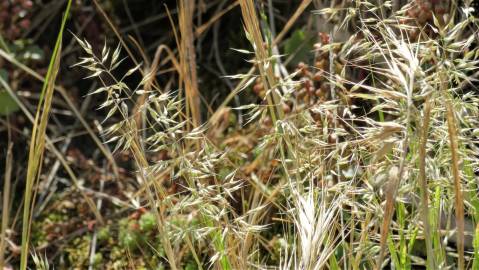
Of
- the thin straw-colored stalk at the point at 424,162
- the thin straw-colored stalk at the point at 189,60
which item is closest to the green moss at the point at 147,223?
the thin straw-colored stalk at the point at 189,60

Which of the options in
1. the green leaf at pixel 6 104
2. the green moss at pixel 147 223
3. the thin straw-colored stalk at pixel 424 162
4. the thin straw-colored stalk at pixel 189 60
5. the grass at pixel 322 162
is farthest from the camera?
the green leaf at pixel 6 104

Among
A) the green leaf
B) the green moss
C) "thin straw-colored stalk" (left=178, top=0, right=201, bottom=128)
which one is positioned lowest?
the green moss

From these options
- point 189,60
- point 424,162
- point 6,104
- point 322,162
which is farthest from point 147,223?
point 424,162

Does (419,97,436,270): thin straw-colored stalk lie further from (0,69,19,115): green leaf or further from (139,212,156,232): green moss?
(0,69,19,115): green leaf

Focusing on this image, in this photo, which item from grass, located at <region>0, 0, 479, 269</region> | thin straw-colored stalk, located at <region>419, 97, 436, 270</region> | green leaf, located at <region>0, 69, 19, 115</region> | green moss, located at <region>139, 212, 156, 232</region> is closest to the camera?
thin straw-colored stalk, located at <region>419, 97, 436, 270</region>

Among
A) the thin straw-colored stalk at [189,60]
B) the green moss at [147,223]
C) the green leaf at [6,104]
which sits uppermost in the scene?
the thin straw-colored stalk at [189,60]

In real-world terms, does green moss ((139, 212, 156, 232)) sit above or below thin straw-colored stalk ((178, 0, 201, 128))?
below

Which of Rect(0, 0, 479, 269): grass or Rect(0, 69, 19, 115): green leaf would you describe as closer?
Rect(0, 0, 479, 269): grass

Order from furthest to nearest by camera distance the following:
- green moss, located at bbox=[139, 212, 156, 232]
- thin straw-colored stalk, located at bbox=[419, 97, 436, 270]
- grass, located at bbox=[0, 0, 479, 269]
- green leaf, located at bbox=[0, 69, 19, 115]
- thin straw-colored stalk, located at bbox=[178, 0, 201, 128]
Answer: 1. green leaf, located at bbox=[0, 69, 19, 115]
2. green moss, located at bbox=[139, 212, 156, 232]
3. thin straw-colored stalk, located at bbox=[178, 0, 201, 128]
4. grass, located at bbox=[0, 0, 479, 269]
5. thin straw-colored stalk, located at bbox=[419, 97, 436, 270]

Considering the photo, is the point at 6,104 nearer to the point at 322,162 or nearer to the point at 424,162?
the point at 322,162

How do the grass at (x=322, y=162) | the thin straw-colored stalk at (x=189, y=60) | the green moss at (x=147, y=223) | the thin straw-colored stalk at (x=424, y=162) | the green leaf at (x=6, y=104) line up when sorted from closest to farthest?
1. the thin straw-colored stalk at (x=424, y=162)
2. the grass at (x=322, y=162)
3. the thin straw-colored stalk at (x=189, y=60)
4. the green moss at (x=147, y=223)
5. the green leaf at (x=6, y=104)

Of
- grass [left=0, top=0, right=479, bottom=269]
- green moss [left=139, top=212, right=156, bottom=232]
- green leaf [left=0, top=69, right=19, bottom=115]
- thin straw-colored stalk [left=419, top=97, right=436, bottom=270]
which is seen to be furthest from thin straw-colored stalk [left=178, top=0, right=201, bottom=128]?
green leaf [left=0, top=69, right=19, bottom=115]

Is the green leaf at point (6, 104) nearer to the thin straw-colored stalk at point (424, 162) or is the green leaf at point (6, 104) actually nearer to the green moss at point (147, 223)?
the green moss at point (147, 223)

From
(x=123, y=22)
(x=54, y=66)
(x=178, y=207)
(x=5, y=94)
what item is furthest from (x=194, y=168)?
(x=123, y=22)
